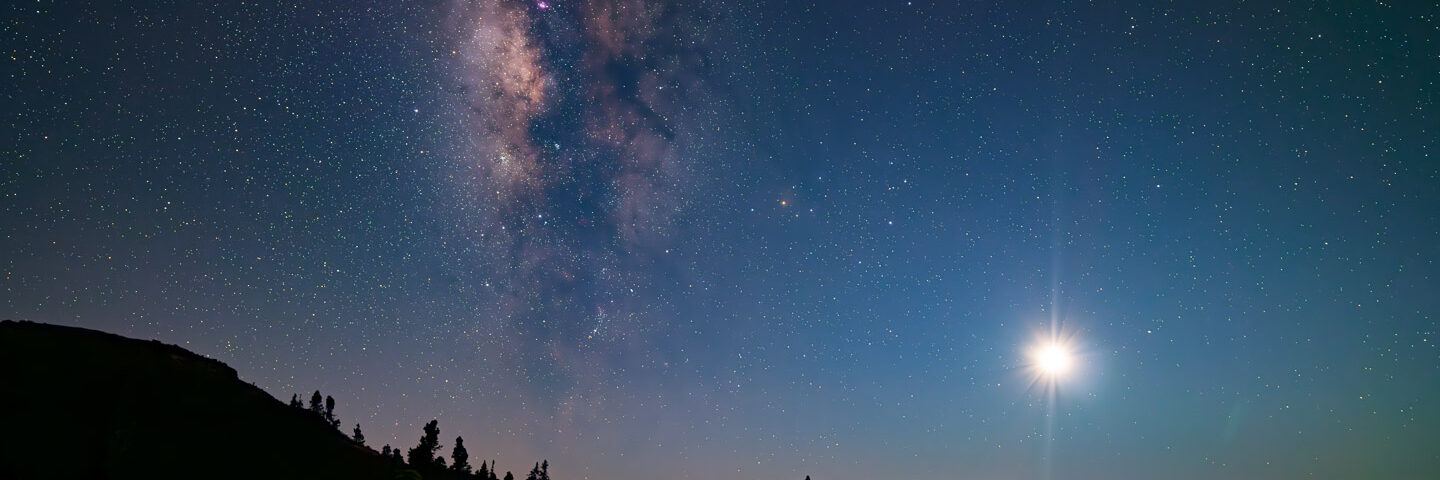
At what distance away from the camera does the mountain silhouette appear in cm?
4791

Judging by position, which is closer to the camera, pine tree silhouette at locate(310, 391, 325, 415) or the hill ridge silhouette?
the hill ridge silhouette

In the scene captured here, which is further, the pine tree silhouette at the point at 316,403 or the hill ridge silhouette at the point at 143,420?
the pine tree silhouette at the point at 316,403

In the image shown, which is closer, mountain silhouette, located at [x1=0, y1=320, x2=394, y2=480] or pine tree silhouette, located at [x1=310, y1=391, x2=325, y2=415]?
mountain silhouette, located at [x1=0, y1=320, x2=394, y2=480]

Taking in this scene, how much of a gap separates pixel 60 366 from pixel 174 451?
665 inches

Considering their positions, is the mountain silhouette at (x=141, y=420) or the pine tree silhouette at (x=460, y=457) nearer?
the mountain silhouette at (x=141, y=420)

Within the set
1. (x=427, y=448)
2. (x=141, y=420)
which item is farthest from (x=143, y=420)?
(x=427, y=448)

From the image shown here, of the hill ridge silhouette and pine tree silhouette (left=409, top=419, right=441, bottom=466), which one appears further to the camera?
pine tree silhouette (left=409, top=419, right=441, bottom=466)

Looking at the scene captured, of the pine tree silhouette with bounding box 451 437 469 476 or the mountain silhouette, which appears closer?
the mountain silhouette

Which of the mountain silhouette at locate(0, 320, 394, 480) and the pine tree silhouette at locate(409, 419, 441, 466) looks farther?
the pine tree silhouette at locate(409, 419, 441, 466)

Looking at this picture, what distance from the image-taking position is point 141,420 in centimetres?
5647

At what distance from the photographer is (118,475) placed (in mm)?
47125

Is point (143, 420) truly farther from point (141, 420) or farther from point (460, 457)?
point (460, 457)

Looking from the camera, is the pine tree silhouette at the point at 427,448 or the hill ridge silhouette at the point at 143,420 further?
the pine tree silhouette at the point at 427,448

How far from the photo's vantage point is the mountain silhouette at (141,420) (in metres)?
47.9
